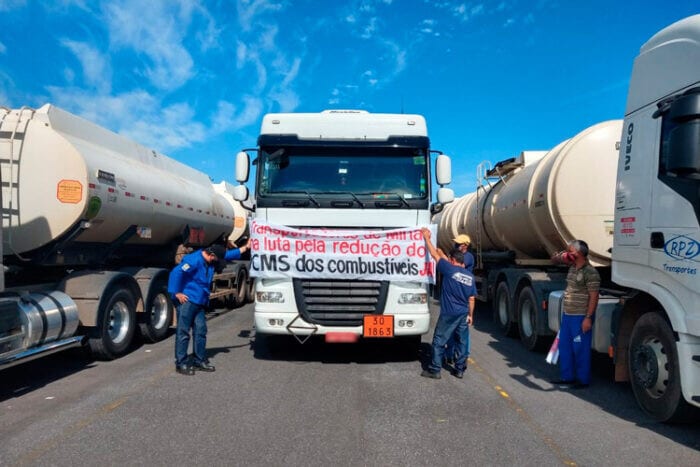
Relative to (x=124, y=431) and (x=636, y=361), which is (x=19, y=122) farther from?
(x=636, y=361)

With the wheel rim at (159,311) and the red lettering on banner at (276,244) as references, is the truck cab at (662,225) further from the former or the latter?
the wheel rim at (159,311)

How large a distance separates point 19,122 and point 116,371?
3.42 meters

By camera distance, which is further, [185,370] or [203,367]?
[203,367]

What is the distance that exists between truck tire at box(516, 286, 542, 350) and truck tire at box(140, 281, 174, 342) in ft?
20.1

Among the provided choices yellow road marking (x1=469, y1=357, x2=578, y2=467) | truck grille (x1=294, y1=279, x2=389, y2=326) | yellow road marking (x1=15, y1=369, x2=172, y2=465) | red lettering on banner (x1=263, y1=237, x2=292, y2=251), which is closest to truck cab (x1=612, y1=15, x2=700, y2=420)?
yellow road marking (x1=469, y1=357, x2=578, y2=467)

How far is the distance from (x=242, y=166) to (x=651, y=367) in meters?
5.32

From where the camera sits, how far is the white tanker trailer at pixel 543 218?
6.87m

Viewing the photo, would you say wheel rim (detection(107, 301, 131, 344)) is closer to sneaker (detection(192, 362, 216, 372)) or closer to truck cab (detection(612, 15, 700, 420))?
sneaker (detection(192, 362, 216, 372))

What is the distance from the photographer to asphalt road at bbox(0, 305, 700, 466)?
3693 millimetres

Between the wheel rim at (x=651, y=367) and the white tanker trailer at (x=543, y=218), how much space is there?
7.71ft

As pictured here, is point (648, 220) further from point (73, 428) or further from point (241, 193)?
point (73, 428)

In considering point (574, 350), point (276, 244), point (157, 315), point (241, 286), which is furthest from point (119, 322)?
point (574, 350)

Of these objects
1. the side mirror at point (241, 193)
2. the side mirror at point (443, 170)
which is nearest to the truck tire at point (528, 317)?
the side mirror at point (443, 170)

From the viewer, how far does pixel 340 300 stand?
20.4 ft
